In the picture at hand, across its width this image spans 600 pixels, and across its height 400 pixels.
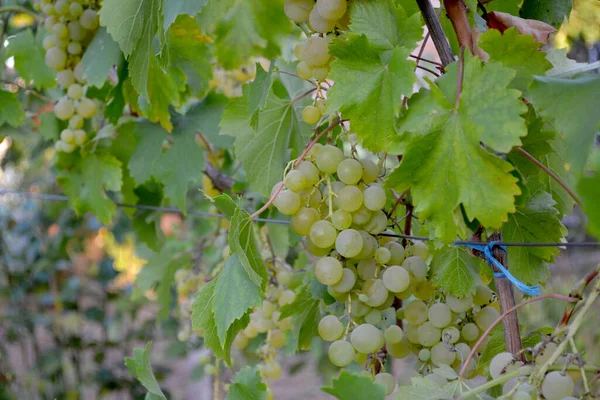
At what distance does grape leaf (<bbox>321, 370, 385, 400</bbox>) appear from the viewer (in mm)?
542

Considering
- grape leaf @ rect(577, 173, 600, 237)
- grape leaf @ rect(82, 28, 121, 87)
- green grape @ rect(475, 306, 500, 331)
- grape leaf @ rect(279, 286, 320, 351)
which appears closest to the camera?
grape leaf @ rect(577, 173, 600, 237)

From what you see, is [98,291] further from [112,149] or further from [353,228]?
[353,228]

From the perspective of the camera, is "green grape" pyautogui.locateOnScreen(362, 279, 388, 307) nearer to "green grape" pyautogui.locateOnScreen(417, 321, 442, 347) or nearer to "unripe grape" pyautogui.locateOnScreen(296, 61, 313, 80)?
"green grape" pyautogui.locateOnScreen(417, 321, 442, 347)

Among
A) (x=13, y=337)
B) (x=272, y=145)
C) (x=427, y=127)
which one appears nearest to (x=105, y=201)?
(x=272, y=145)

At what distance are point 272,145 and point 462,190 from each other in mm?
406

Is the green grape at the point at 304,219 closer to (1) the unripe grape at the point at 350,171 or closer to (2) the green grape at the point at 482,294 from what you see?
(1) the unripe grape at the point at 350,171

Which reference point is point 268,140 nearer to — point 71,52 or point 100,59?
point 100,59

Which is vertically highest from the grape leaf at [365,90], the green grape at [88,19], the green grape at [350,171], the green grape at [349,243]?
the grape leaf at [365,90]

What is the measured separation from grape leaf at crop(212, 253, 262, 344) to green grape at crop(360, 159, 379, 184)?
182 millimetres

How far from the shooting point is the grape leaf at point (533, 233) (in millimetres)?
736

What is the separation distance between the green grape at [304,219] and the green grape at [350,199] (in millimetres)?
42

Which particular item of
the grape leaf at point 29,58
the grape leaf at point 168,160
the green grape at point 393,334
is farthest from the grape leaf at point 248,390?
the grape leaf at point 29,58

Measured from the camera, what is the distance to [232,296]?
2.35 ft

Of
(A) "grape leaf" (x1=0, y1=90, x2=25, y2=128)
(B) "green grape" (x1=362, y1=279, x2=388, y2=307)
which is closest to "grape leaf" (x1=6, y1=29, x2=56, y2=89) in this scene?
(A) "grape leaf" (x1=0, y1=90, x2=25, y2=128)
